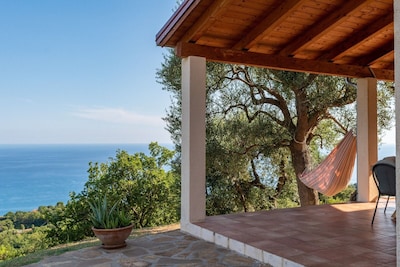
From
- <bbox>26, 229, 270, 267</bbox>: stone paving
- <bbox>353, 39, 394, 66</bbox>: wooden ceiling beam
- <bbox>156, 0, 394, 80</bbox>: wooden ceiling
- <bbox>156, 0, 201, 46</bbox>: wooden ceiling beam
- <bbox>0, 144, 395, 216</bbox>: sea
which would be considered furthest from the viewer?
<bbox>0, 144, 395, 216</bbox>: sea

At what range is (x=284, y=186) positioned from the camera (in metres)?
8.41

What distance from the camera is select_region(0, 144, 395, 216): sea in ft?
64.0

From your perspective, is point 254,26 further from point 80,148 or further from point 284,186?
point 80,148

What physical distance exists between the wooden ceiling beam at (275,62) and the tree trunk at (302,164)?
101 inches

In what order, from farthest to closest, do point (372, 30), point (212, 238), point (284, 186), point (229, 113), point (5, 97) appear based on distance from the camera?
point (5, 97)
point (284, 186)
point (229, 113)
point (372, 30)
point (212, 238)

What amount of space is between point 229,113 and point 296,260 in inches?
204

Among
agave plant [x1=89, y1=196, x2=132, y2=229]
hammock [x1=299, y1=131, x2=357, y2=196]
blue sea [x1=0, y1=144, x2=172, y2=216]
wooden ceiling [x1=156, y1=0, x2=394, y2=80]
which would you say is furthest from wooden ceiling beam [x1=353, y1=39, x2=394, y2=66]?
blue sea [x1=0, y1=144, x2=172, y2=216]

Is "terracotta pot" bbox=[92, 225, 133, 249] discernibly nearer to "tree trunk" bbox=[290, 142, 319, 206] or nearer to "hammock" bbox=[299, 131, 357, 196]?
"hammock" bbox=[299, 131, 357, 196]

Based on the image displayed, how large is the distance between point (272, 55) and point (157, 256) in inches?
119

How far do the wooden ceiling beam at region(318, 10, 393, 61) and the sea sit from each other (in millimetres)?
12977

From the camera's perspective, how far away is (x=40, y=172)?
80.0 feet

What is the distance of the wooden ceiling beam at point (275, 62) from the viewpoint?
13.7ft

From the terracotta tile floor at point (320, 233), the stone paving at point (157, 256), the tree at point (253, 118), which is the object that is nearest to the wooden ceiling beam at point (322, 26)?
the terracotta tile floor at point (320, 233)

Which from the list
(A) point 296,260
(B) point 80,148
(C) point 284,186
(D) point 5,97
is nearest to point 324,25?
(A) point 296,260
